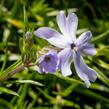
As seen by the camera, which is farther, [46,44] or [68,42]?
[46,44]

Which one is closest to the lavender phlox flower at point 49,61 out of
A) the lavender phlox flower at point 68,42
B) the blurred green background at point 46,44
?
the lavender phlox flower at point 68,42

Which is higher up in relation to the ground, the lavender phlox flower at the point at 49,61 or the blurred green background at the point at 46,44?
the lavender phlox flower at the point at 49,61

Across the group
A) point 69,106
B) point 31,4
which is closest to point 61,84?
point 69,106

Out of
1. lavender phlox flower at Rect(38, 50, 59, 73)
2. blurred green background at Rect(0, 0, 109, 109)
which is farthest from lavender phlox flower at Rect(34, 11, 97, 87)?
Answer: blurred green background at Rect(0, 0, 109, 109)

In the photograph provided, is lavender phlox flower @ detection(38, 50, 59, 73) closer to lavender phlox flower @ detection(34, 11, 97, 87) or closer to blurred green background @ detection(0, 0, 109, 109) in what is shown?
lavender phlox flower @ detection(34, 11, 97, 87)

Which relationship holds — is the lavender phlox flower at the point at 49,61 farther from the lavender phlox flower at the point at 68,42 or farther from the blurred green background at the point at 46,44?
the blurred green background at the point at 46,44

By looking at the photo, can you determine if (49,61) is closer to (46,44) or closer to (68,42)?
(68,42)

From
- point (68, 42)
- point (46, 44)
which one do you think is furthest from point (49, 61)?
point (46, 44)
